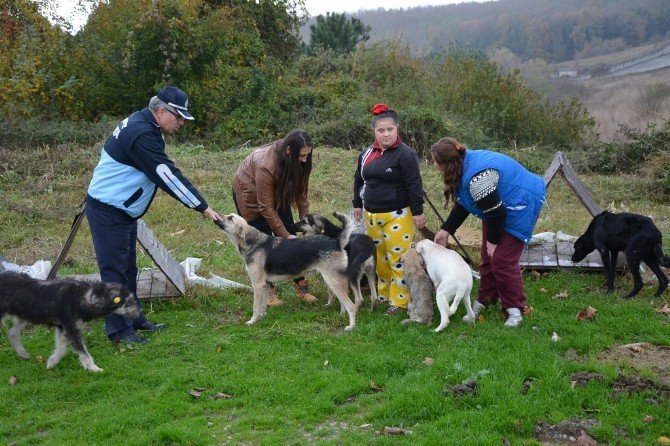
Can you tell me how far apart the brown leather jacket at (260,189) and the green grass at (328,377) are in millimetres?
1256

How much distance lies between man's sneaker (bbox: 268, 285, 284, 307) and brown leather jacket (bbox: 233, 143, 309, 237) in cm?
110

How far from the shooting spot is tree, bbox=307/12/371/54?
38406 mm

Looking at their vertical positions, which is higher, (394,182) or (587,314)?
(394,182)

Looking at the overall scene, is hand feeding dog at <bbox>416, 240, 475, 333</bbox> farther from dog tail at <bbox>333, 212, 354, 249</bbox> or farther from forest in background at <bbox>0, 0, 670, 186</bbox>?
forest in background at <bbox>0, 0, 670, 186</bbox>

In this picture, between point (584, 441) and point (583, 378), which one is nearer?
point (584, 441)

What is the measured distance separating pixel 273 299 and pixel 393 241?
6.43 feet

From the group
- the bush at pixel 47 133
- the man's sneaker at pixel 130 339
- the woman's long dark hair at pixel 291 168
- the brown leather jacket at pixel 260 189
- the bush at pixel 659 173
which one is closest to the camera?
the man's sneaker at pixel 130 339

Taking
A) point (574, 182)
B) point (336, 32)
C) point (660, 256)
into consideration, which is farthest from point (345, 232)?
point (336, 32)

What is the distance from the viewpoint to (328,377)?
A: 19.9 feet

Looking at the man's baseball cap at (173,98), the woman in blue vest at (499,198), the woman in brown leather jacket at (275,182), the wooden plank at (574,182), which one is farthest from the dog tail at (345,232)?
the wooden plank at (574,182)

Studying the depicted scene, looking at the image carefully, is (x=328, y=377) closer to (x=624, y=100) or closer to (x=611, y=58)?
(x=624, y=100)

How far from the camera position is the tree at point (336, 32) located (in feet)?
126

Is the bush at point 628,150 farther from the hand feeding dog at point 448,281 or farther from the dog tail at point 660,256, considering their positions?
the hand feeding dog at point 448,281

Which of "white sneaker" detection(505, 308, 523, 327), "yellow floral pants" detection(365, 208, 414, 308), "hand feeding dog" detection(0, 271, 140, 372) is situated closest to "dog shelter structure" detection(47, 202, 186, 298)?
"hand feeding dog" detection(0, 271, 140, 372)
